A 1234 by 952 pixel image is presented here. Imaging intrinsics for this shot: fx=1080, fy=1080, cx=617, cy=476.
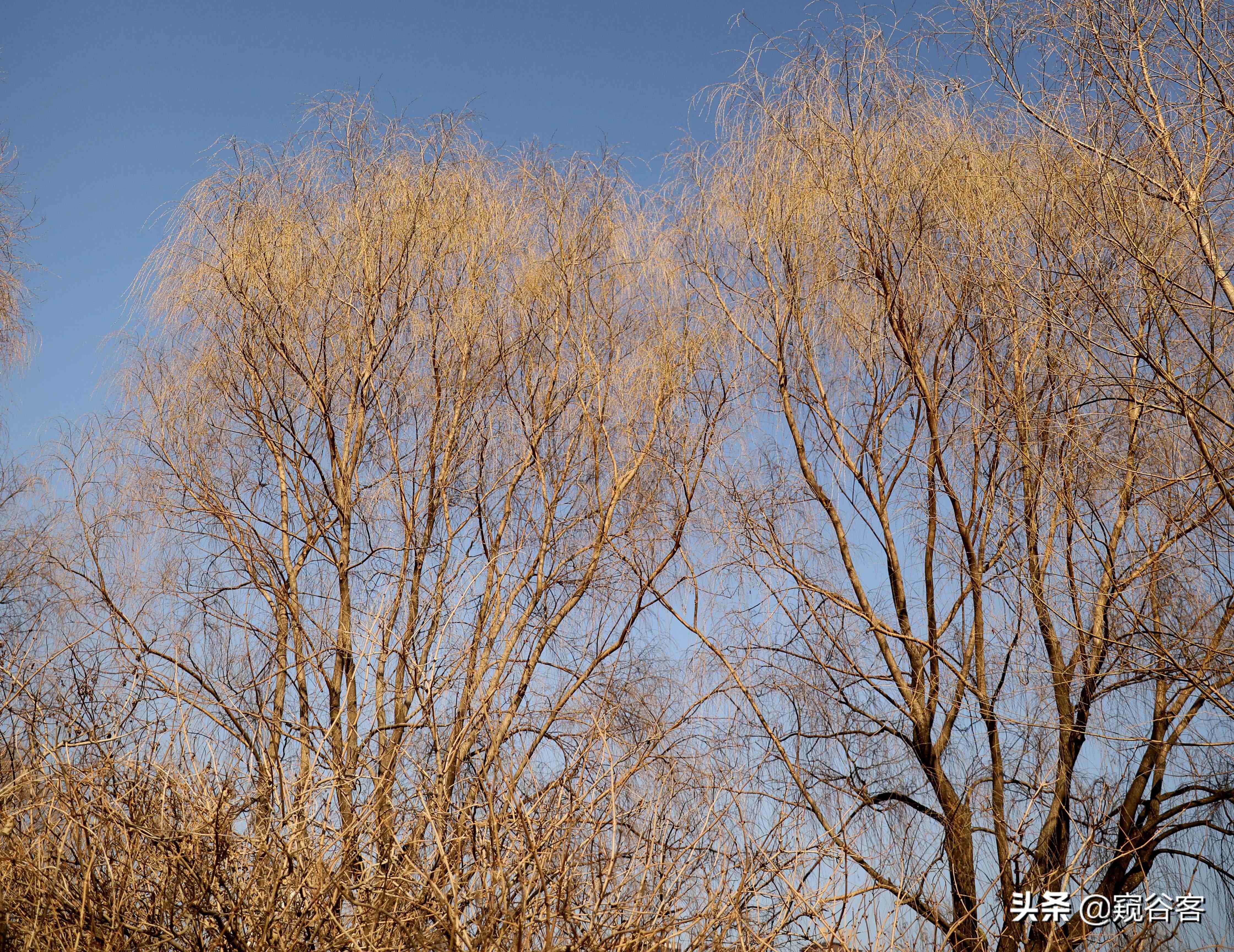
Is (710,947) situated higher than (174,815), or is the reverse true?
(174,815)

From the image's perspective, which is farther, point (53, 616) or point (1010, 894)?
point (53, 616)

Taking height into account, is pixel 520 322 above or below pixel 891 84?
below

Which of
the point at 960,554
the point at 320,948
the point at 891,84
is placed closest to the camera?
the point at 320,948

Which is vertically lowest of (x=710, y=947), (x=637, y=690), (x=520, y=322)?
(x=710, y=947)

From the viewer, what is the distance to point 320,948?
3.43 metres

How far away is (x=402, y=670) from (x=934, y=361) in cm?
423

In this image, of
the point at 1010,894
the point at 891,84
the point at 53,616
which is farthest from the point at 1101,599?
the point at 53,616

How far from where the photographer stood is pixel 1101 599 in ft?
21.5

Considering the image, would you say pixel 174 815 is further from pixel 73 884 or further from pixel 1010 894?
pixel 1010 894

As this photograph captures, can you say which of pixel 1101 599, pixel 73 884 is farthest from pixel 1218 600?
pixel 73 884

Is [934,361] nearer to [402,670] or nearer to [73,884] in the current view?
[402,670]

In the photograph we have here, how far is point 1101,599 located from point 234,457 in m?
6.04

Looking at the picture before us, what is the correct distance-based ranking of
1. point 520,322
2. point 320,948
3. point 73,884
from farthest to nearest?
point 520,322, point 73,884, point 320,948

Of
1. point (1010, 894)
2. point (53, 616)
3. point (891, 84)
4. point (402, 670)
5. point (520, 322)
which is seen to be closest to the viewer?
point (402, 670)
